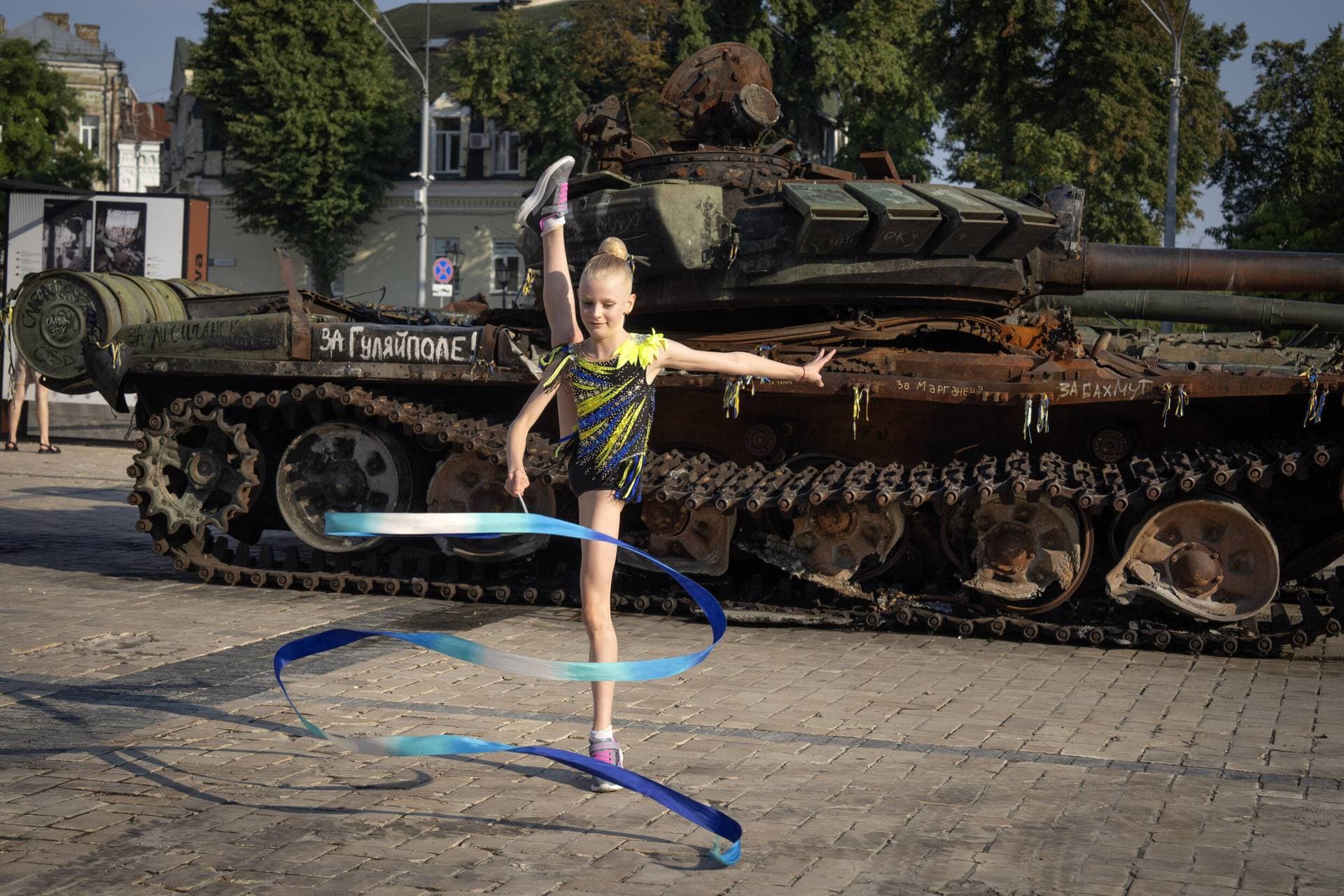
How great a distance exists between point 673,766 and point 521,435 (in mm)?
1519

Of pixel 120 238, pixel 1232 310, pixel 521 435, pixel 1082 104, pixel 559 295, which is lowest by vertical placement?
pixel 521 435

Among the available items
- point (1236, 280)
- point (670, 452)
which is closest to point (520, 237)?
point (670, 452)

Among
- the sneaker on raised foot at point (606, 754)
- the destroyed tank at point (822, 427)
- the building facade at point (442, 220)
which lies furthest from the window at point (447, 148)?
the sneaker on raised foot at point (606, 754)

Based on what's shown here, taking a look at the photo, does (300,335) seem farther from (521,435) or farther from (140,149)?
(140,149)

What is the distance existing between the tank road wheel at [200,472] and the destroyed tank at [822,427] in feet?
0.08

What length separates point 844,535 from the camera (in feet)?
32.6

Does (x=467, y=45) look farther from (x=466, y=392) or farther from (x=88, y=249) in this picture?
(x=466, y=392)

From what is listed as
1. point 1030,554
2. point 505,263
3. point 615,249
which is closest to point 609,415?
point 615,249

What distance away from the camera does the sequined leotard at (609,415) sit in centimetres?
588

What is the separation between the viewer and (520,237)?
11.6m

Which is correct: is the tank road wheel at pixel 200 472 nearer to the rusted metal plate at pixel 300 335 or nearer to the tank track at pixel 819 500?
the tank track at pixel 819 500

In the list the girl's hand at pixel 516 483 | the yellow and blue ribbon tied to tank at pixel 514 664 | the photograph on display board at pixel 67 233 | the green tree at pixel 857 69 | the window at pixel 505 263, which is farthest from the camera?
the window at pixel 505 263

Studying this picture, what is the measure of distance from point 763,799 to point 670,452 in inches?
184

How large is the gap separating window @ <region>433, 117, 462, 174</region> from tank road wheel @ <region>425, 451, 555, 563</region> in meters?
42.6
